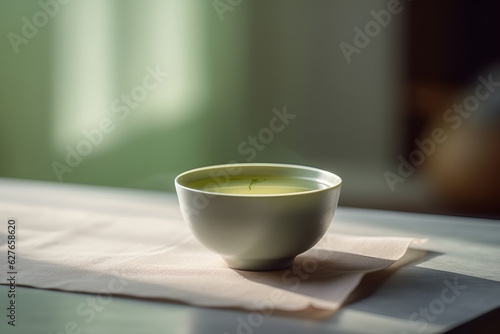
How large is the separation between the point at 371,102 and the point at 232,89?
0.45m

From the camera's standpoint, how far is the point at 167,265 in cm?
76

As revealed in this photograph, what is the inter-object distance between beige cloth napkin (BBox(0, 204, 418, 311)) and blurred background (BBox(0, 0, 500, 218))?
1135 mm

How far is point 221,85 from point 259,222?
1.44m

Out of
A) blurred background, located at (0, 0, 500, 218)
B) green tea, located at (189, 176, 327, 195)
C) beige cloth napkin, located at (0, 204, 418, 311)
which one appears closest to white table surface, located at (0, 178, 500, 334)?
beige cloth napkin, located at (0, 204, 418, 311)

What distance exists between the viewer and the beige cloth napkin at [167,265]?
66cm

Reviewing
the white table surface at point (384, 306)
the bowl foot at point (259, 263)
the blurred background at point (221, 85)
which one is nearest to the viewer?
the white table surface at point (384, 306)

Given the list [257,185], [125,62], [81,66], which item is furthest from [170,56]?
[257,185]

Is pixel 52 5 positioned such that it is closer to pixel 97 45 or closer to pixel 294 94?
pixel 97 45

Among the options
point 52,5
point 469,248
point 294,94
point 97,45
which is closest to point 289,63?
point 294,94

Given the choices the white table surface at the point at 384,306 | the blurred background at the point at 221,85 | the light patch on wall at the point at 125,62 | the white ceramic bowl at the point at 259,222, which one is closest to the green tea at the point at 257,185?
the white ceramic bowl at the point at 259,222

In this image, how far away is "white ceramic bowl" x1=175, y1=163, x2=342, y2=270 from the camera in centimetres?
68

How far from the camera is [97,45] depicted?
2.05 m

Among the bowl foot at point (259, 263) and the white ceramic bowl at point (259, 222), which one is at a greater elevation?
the white ceramic bowl at point (259, 222)

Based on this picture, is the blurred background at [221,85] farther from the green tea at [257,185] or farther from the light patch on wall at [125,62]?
the green tea at [257,185]
